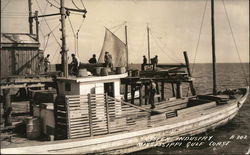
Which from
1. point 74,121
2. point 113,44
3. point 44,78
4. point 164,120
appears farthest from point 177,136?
point 113,44

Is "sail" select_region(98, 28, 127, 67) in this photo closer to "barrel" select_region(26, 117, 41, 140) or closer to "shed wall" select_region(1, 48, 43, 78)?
"shed wall" select_region(1, 48, 43, 78)

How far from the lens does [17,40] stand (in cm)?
1850

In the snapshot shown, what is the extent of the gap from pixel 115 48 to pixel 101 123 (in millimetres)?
35957

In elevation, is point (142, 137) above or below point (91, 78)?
below

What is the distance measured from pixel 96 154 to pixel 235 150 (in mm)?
9427

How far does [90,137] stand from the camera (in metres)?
13.7

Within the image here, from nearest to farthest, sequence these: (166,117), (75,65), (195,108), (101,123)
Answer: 1. (101,123)
2. (75,65)
3. (166,117)
4. (195,108)

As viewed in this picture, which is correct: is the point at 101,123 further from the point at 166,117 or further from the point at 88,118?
the point at 166,117

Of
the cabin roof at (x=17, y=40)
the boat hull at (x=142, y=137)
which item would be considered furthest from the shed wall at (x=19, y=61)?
the boat hull at (x=142, y=137)

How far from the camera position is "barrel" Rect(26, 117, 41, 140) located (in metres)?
14.5

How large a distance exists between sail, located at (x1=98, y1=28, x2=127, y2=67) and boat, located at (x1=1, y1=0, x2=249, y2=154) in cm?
2957

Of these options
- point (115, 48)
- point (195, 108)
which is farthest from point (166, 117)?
point (115, 48)

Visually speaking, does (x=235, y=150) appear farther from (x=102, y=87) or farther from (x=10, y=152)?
(x=10, y=152)

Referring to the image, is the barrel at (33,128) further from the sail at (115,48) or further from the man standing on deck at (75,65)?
the sail at (115,48)
